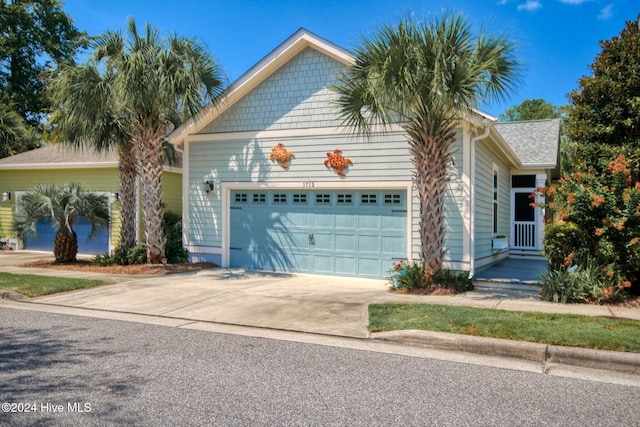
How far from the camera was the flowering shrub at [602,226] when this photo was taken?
8312 millimetres

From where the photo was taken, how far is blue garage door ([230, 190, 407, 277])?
11.9 m

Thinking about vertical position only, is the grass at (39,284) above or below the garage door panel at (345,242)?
below

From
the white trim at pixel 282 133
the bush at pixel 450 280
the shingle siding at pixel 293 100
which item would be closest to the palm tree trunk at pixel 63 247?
the white trim at pixel 282 133

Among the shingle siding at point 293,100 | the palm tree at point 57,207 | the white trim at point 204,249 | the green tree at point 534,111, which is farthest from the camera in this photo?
the green tree at point 534,111

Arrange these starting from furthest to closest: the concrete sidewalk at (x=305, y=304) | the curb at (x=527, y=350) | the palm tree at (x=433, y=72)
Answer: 1. the palm tree at (x=433, y=72)
2. the concrete sidewalk at (x=305, y=304)
3. the curb at (x=527, y=350)

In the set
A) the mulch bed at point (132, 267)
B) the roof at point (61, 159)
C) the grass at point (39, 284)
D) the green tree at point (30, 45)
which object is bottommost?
the grass at point (39, 284)

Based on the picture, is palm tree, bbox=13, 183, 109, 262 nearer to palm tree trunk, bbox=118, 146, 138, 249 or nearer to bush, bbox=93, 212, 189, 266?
palm tree trunk, bbox=118, 146, 138, 249

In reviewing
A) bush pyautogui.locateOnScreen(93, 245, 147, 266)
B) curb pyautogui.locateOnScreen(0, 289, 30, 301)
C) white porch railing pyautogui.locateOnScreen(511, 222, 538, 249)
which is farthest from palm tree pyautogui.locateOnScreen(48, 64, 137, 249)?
white porch railing pyautogui.locateOnScreen(511, 222, 538, 249)

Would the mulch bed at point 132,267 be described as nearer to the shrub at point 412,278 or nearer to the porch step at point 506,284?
the shrub at point 412,278

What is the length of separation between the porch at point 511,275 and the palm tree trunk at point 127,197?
939 centimetres

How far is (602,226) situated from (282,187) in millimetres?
7364

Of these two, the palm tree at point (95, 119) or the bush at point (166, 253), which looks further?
the bush at point (166, 253)

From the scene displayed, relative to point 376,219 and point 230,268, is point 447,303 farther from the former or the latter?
point 230,268

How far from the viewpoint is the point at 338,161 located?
12.2 meters
